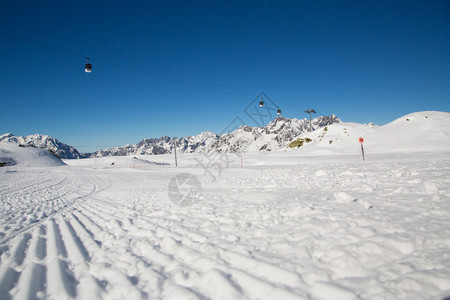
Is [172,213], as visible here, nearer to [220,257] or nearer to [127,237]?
[127,237]

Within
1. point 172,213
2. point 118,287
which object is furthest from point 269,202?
point 118,287

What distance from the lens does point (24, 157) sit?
50281 mm

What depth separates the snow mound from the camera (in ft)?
156

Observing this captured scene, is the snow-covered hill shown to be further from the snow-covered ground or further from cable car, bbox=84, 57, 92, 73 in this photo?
cable car, bbox=84, 57, 92, 73

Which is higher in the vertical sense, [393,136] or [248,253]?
[393,136]

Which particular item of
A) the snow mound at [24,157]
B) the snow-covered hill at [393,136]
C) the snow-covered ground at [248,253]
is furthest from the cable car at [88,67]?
the snow mound at [24,157]

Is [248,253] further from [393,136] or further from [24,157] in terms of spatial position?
[24,157]

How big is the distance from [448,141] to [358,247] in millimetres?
38054

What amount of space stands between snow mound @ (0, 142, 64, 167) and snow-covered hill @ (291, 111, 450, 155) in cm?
6364

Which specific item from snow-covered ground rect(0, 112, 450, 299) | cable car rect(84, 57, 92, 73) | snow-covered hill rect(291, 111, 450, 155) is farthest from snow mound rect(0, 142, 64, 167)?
snow-covered hill rect(291, 111, 450, 155)

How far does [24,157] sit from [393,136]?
83332 mm

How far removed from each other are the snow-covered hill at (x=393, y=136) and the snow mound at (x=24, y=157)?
6364 cm

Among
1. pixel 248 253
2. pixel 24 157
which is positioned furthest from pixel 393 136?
pixel 24 157

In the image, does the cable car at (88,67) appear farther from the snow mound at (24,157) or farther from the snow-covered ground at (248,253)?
the snow mound at (24,157)
